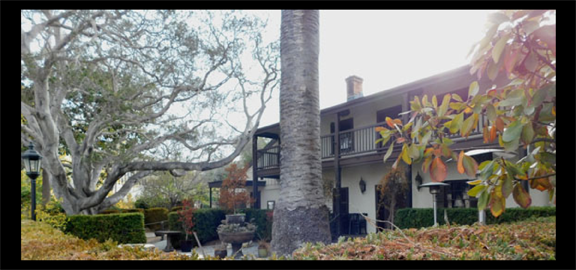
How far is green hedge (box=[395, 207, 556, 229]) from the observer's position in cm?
833

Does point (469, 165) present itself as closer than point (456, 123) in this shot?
Yes

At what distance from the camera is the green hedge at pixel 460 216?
833cm

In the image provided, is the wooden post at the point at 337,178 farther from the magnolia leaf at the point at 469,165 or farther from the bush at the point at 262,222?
the magnolia leaf at the point at 469,165

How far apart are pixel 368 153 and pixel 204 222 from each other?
711cm

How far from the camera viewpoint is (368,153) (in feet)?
44.8

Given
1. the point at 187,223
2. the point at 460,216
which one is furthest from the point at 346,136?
Result: the point at 187,223

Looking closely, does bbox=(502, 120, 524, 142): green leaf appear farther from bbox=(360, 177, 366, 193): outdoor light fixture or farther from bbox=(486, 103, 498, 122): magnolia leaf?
bbox=(360, 177, 366, 193): outdoor light fixture

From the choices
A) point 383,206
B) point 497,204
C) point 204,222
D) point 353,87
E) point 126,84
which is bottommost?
point 204,222

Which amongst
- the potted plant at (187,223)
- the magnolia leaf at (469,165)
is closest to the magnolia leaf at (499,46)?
the magnolia leaf at (469,165)

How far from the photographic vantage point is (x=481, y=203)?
2297mm

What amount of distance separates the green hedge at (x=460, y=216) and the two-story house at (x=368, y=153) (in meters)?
0.91

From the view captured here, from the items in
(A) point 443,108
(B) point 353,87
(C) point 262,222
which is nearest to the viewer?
(A) point 443,108

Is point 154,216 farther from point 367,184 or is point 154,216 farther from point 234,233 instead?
point 367,184
